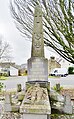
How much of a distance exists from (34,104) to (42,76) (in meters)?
1.91

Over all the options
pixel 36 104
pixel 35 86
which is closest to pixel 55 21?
pixel 35 86

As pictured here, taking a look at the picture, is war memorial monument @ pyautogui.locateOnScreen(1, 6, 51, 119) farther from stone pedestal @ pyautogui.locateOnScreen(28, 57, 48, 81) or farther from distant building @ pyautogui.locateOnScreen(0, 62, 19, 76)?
distant building @ pyautogui.locateOnScreen(0, 62, 19, 76)

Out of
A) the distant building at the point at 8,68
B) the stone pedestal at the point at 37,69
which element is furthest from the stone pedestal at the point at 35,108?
the distant building at the point at 8,68

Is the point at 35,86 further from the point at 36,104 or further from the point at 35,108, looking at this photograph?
the point at 35,108

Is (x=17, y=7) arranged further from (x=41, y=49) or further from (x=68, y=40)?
(x=41, y=49)

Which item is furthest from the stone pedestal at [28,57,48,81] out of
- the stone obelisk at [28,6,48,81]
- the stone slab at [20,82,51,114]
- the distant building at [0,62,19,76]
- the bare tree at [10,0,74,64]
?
the distant building at [0,62,19,76]

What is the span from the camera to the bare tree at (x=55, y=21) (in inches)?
402

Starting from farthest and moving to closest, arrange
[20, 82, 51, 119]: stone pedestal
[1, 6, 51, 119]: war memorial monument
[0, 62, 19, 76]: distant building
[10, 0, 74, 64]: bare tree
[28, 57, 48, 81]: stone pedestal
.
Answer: [0, 62, 19, 76]: distant building, [10, 0, 74, 64]: bare tree, [28, 57, 48, 81]: stone pedestal, [1, 6, 51, 119]: war memorial monument, [20, 82, 51, 119]: stone pedestal

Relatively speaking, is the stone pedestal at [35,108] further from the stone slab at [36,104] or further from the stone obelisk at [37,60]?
the stone obelisk at [37,60]

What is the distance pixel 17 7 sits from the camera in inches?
456

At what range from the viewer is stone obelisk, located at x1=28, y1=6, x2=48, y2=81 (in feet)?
26.0

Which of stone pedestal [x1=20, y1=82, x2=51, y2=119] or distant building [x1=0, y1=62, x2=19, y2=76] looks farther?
distant building [x1=0, y1=62, x2=19, y2=76]

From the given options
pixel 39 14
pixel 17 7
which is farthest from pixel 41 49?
pixel 17 7

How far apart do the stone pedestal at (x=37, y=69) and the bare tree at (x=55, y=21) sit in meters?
2.75
